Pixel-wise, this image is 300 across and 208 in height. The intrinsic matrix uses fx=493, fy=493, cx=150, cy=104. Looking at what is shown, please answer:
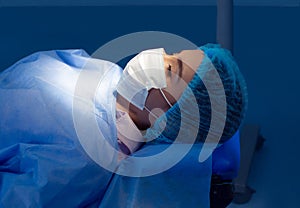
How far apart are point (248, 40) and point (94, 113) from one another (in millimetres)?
1716

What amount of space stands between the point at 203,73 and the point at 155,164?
23cm

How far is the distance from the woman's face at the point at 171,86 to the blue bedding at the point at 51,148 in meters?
0.07

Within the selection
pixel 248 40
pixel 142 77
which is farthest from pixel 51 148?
pixel 248 40

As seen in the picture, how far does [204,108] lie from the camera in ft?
3.48

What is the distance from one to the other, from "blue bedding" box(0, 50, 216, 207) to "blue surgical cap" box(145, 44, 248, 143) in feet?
0.20

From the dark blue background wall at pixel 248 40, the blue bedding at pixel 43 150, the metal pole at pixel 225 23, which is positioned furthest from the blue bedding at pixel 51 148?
the dark blue background wall at pixel 248 40

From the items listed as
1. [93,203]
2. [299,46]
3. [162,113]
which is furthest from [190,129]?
[299,46]

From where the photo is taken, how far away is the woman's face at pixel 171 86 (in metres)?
1.10

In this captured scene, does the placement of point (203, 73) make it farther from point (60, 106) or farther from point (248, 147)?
point (248, 147)

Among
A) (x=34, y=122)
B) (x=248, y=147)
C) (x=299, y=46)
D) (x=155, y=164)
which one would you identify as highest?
(x=34, y=122)

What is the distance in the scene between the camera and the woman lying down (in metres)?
0.93

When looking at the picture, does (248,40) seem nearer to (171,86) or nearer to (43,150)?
(171,86)

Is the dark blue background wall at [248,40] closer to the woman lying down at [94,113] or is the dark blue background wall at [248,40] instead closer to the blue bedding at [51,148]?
the woman lying down at [94,113]

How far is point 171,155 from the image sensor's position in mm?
1023
